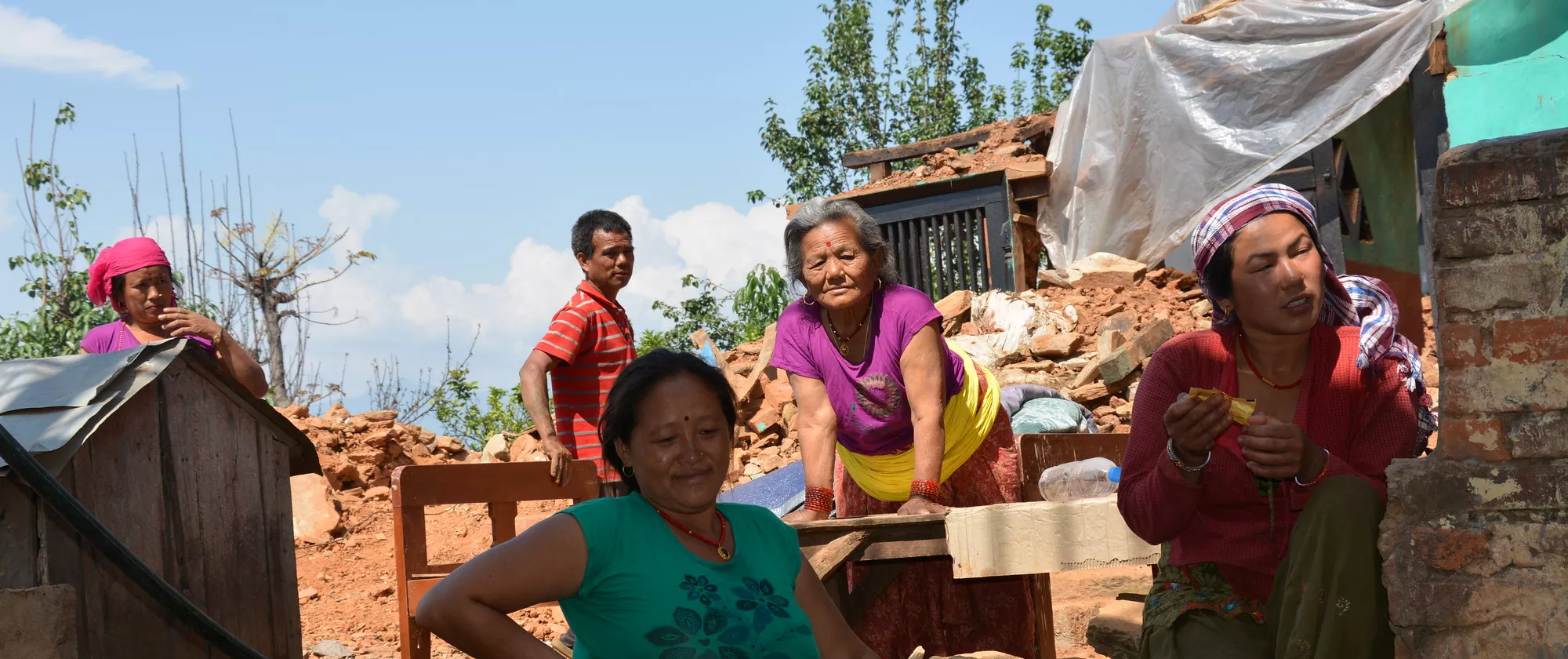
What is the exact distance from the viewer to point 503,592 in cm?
217

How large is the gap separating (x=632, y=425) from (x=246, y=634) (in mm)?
1979

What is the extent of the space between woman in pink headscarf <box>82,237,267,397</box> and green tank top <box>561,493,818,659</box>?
2.54 meters

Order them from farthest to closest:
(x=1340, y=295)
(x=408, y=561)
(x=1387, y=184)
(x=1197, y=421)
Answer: (x=1387, y=184)
(x=408, y=561)
(x=1340, y=295)
(x=1197, y=421)

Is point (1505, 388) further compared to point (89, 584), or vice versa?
point (89, 584)

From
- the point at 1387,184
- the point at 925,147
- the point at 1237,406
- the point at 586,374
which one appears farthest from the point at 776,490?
the point at 1387,184

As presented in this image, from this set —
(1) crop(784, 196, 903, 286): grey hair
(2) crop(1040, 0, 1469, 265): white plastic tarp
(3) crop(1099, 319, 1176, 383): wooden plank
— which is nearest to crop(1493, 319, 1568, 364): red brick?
(1) crop(784, 196, 903, 286): grey hair

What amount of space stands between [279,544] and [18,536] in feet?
3.12

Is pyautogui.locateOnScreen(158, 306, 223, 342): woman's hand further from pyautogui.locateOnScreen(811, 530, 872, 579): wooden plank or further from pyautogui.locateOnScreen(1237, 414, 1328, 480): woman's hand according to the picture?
pyautogui.locateOnScreen(1237, 414, 1328, 480): woman's hand

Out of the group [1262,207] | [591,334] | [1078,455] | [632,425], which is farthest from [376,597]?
[1262,207]

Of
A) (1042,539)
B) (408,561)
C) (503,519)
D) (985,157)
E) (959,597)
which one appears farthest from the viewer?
(985,157)

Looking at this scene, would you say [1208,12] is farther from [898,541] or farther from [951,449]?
[898,541]

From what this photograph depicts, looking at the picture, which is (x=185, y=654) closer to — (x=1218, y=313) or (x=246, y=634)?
(x=246, y=634)

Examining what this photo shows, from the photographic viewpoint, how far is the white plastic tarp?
8867 millimetres

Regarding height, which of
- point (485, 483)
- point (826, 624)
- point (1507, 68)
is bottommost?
point (826, 624)
